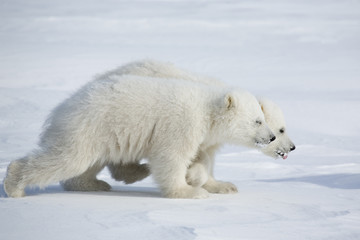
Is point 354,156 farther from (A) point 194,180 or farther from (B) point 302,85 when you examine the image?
(B) point 302,85

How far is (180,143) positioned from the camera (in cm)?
569

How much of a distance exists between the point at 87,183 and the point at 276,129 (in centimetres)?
218

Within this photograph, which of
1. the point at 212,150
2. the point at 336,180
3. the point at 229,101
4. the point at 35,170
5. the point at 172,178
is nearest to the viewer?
the point at 35,170

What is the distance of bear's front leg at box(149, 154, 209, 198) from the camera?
18.7 feet

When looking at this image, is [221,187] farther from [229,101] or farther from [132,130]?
[132,130]

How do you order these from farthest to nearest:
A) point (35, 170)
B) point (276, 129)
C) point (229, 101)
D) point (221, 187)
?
point (276, 129) → point (221, 187) → point (229, 101) → point (35, 170)

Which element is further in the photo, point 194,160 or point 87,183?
point 87,183

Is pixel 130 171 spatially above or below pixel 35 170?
below

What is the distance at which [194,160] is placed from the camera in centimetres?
620

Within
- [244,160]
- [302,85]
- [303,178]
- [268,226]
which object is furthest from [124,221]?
[302,85]

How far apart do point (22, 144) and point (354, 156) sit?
19.0 feet

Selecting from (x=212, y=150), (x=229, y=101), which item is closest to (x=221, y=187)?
(x=212, y=150)

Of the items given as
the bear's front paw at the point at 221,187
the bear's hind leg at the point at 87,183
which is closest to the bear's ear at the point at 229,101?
the bear's front paw at the point at 221,187

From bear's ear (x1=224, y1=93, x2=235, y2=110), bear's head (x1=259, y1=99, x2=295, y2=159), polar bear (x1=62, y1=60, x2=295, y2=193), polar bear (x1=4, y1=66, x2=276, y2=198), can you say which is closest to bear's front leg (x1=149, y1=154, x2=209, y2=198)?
polar bear (x1=4, y1=66, x2=276, y2=198)
